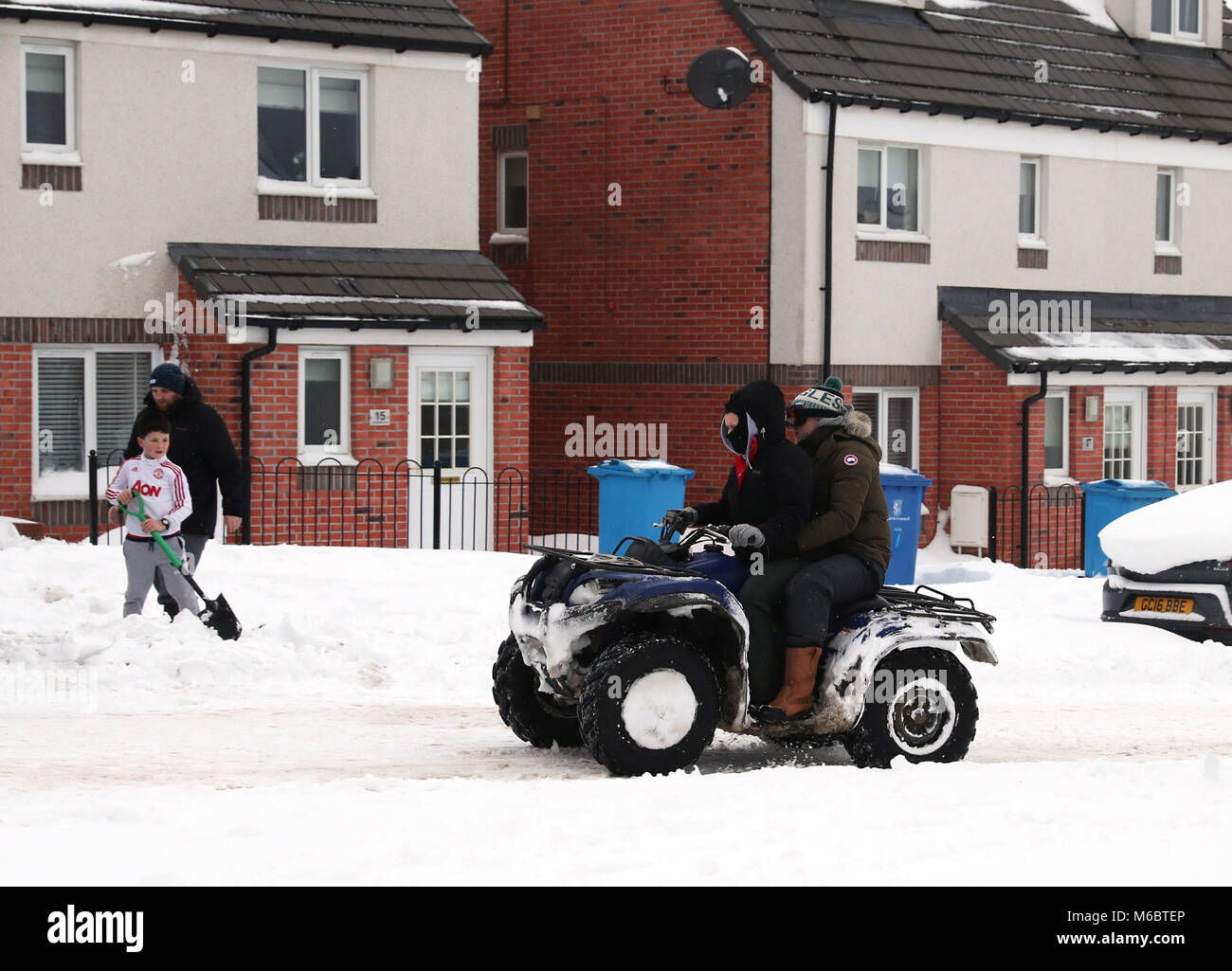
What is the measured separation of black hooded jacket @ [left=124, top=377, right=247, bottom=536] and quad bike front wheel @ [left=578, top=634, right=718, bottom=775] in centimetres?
440

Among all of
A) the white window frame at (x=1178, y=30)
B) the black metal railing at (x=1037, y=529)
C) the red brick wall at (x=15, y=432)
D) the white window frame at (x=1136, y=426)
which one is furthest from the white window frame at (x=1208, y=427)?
the red brick wall at (x=15, y=432)

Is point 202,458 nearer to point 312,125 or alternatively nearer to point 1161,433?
point 312,125

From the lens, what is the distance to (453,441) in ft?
69.7

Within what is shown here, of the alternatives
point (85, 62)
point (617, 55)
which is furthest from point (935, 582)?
point (85, 62)

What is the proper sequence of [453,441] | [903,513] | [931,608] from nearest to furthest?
[931,608], [903,513], [453,441]

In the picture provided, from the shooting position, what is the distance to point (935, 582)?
1895cm

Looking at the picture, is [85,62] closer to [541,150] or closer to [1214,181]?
[541,150]

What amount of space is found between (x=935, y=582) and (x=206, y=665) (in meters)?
9.46

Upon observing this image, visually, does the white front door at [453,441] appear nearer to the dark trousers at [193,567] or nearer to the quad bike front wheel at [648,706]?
the dark trousers at [193,567]

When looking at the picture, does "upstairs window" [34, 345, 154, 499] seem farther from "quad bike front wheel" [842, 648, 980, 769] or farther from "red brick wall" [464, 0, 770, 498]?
"quad bike front wheel" [842, 648, 980, 769]

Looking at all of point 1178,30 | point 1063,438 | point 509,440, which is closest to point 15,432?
point 509,440

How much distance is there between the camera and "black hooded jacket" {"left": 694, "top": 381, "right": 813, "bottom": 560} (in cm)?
882

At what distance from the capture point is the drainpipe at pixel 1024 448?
23125 mm

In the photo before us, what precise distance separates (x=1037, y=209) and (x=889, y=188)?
9.04 feet
